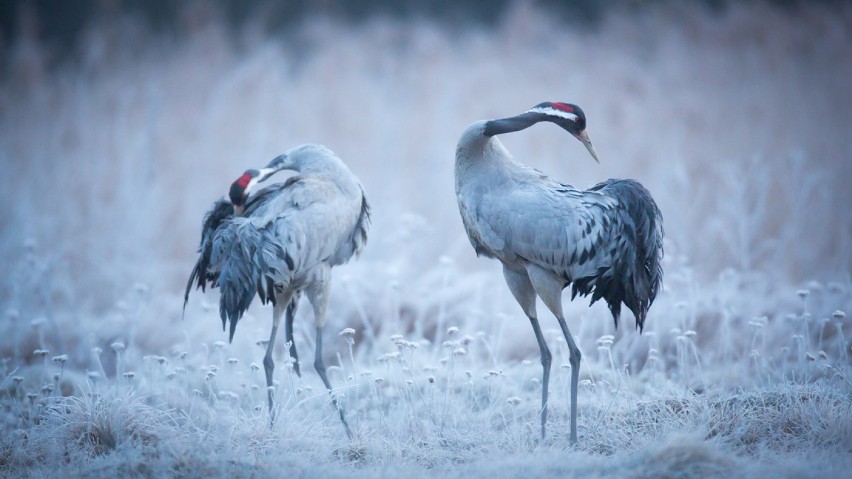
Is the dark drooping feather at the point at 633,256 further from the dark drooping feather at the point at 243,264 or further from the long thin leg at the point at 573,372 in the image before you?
the dark drooping feather at the point at 243,264

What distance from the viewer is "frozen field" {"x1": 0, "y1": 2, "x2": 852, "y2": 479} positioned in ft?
14.6

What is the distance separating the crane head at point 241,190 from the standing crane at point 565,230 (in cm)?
130

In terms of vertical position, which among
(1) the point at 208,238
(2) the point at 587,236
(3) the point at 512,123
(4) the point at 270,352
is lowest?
(4) the point at 270,352

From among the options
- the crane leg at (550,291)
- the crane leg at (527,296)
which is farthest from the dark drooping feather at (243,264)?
the crane leg at (550,291)

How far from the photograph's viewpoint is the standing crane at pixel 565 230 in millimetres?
4414

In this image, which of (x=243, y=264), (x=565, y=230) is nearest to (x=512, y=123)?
(x=565, y=230)

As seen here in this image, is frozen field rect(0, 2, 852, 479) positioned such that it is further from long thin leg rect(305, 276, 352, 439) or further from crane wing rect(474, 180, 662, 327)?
crane wing rect(474, 180, 662, 327)

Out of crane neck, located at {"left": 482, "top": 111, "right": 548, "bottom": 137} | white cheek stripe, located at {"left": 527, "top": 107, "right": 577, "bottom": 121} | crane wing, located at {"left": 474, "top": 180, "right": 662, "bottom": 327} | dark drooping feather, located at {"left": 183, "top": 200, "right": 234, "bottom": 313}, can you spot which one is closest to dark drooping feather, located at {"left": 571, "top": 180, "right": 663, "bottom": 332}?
crane wing, located at {"left": 474, "top": 180, "right": 662, "bottom": 327}

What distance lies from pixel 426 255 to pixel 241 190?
185 inches

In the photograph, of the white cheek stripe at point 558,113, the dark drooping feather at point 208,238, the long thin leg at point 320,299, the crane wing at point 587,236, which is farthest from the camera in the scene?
the long thin leg at point 320,299

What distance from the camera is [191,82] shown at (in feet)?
37.3

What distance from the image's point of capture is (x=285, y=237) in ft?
15.5

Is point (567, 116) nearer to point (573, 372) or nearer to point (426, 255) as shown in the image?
point (573, 372)

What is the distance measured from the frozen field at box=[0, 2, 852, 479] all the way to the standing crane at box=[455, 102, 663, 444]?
0.60 meters
